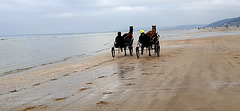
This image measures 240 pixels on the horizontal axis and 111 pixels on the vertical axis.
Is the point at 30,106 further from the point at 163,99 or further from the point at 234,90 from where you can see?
the point at 234,90

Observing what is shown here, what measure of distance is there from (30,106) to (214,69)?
18.8ft

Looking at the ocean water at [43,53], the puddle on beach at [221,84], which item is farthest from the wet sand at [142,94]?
the ocean water at [43,53]

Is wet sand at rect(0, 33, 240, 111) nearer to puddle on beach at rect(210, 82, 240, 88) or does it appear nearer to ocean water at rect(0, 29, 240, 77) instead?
puddle on beach at rect(210, 82, 240, 88)

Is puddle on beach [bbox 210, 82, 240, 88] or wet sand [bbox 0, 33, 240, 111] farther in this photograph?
puddle on beach [bbox 210, 82, 240, 88]

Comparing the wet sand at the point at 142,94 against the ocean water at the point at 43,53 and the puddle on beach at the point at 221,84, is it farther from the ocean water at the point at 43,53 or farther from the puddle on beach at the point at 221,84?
the ocean water at the point at 43,53

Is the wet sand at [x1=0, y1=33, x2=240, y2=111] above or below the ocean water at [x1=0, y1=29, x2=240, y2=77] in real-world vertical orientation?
above

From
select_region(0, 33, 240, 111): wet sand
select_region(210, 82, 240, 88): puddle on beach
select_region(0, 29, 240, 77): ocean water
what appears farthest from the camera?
select_region(0, 29, 240, 77): ocean water

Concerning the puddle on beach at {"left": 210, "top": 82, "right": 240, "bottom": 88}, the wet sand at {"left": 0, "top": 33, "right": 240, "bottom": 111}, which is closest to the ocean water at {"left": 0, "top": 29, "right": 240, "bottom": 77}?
the wet sand at {"left": 0, "top": 33, "right": 240, "bottom": 111}

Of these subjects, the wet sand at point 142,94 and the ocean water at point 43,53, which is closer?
the wet sand at point 142,94

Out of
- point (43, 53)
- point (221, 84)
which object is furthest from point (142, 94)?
point (43, 53)

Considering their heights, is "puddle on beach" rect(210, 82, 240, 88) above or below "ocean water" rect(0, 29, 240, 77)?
above

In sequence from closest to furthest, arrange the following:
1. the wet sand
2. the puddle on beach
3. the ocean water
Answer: the wet sand
the puddle on beach
the ocean water

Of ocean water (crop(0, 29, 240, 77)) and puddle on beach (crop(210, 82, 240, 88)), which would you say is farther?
ocean water (crop(0, 29, 240, 77))

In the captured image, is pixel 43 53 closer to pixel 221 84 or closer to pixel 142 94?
pixel 142 94
